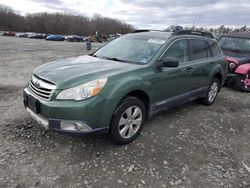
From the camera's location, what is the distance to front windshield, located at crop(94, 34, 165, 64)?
3805mm

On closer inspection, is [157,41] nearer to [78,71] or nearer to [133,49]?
[133,49]

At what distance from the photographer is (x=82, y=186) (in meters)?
2.61

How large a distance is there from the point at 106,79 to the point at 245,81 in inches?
232

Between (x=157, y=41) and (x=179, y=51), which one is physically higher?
(x=157, y=41)

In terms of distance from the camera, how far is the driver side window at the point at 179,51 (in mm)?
3964

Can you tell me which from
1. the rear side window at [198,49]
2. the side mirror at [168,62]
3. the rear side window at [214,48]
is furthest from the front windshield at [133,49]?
the rear side window at [214,48]

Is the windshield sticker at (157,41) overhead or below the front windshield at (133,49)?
overhead

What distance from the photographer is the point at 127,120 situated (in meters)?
3.37

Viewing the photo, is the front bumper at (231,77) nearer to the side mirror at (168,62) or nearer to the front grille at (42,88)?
the side mirror at (168,62)

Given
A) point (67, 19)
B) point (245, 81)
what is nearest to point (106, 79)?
point (245, 81)

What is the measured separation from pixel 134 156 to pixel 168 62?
5.04 ft

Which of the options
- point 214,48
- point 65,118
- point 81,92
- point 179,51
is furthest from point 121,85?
point 214,48

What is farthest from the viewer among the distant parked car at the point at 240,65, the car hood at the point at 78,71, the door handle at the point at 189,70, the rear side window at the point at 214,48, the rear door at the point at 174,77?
the distant parked car at the point at 240,65

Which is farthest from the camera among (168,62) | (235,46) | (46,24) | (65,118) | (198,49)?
(46,24)
